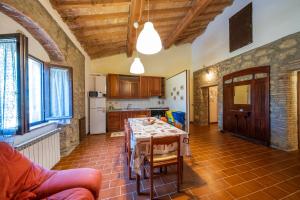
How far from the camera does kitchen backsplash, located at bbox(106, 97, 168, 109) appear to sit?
601 centimetres

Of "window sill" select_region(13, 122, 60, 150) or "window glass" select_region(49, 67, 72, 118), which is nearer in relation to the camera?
"window sill" select_region(13, 122, 60, 150)

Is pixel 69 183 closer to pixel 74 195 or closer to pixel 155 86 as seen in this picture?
pixel 74 195

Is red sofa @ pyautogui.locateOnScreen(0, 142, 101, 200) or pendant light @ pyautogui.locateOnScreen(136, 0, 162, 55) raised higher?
pendant light @ pyautogui.locateOnScreen(136, 0, 162, 55)

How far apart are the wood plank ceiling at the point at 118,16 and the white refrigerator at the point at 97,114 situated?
1.85 metres

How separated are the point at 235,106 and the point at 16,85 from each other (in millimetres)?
5329

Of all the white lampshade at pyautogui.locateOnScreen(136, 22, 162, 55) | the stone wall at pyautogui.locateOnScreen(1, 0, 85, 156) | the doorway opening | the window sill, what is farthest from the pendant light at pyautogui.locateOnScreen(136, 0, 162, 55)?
the doorway opening

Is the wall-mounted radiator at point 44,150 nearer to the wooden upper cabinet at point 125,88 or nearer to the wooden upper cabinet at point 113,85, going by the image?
the wooden upper cabinet at point 113,85

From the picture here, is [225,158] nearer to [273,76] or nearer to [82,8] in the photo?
[273,76]

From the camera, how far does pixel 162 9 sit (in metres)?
3.46

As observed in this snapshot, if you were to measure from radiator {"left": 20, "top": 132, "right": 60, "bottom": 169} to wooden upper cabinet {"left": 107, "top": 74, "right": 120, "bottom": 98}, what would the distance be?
122 inches

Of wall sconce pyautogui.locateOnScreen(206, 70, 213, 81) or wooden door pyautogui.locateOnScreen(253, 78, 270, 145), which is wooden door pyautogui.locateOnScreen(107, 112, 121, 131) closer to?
wall sconce pyautogui.locateOnScreen(206, 70, 213, 81)

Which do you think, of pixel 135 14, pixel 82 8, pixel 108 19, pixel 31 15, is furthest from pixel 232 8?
pixel 31 15

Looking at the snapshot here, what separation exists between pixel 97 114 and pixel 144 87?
2.31 metres

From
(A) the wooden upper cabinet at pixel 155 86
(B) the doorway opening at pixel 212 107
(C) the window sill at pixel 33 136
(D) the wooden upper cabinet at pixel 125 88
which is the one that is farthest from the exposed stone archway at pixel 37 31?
(B) the doorway opening at pixel 212 107
